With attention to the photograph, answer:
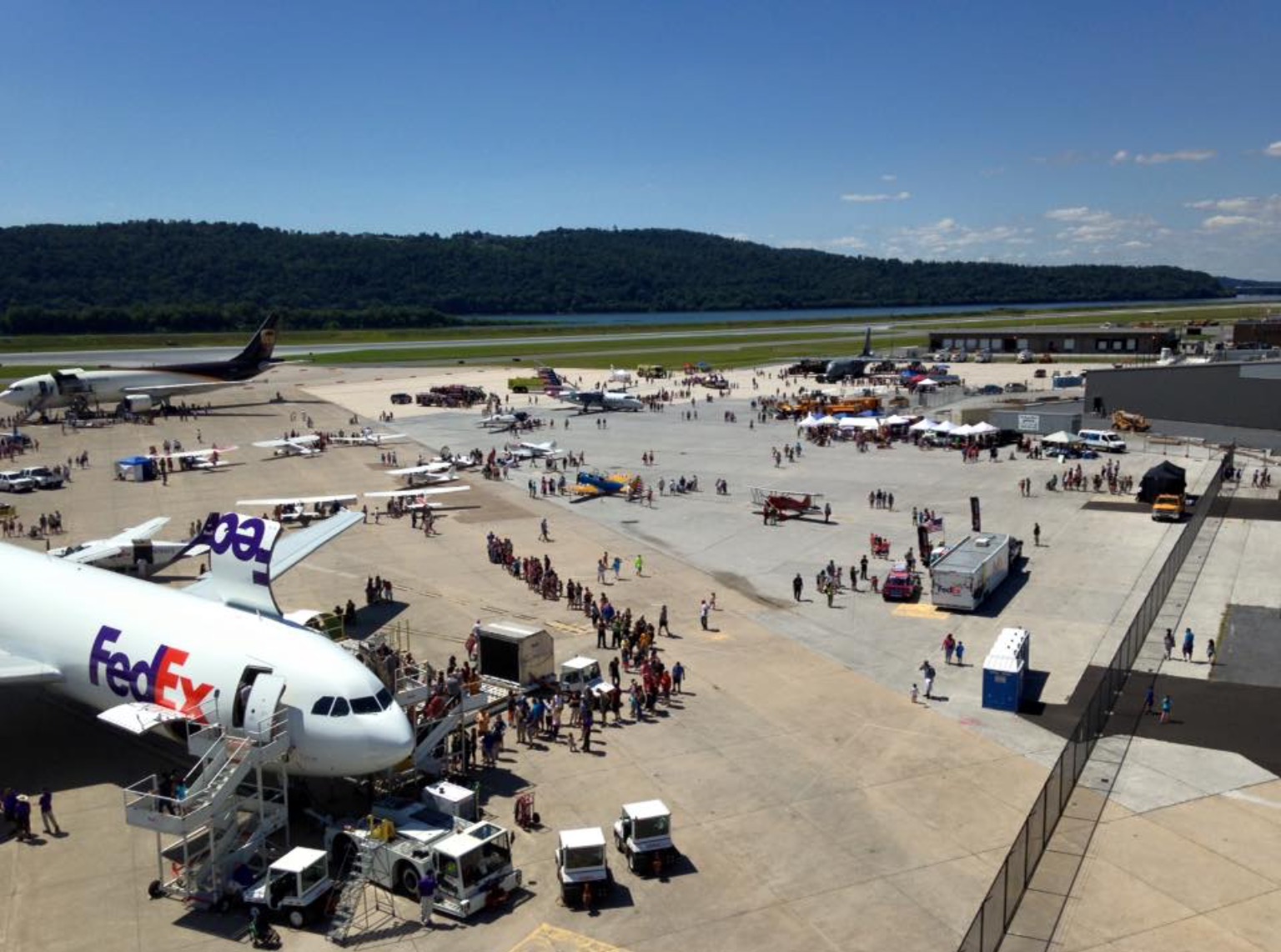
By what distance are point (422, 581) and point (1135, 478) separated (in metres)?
51.7

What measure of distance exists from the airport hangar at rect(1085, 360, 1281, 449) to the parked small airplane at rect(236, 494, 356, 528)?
70.5m

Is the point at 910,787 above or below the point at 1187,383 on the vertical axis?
below

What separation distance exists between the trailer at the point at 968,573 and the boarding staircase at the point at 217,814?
2869cm

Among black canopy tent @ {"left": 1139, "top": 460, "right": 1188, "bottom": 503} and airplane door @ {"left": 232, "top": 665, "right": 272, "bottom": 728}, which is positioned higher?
airplane door @ {"left": 232, "top": 665, "right": 272, "bottom": 728}

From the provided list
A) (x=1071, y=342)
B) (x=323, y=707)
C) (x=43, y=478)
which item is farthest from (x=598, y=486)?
(x=1071, y=342)

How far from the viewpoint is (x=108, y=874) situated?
2198 cm

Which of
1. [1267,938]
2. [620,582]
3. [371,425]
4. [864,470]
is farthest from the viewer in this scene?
[371,425]

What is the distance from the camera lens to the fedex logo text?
23609mm

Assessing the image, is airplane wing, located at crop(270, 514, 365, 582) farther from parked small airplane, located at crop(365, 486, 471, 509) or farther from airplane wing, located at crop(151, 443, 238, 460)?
airplane wing, located at crop(151, 443, 238, 460)

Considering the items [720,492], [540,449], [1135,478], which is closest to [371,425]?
[540,449]

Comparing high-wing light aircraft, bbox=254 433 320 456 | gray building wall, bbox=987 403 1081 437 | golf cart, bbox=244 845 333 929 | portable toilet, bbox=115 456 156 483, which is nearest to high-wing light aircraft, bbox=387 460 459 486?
high-wing light aircraft, bbox=254 433 320 456

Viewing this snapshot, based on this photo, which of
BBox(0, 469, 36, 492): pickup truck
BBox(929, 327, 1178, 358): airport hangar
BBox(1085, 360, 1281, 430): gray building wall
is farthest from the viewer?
BBox(929, 327, 1178, 358): airport hangar

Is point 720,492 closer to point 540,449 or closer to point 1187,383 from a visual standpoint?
point 540,449

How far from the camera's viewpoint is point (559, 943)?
19.3 metres
